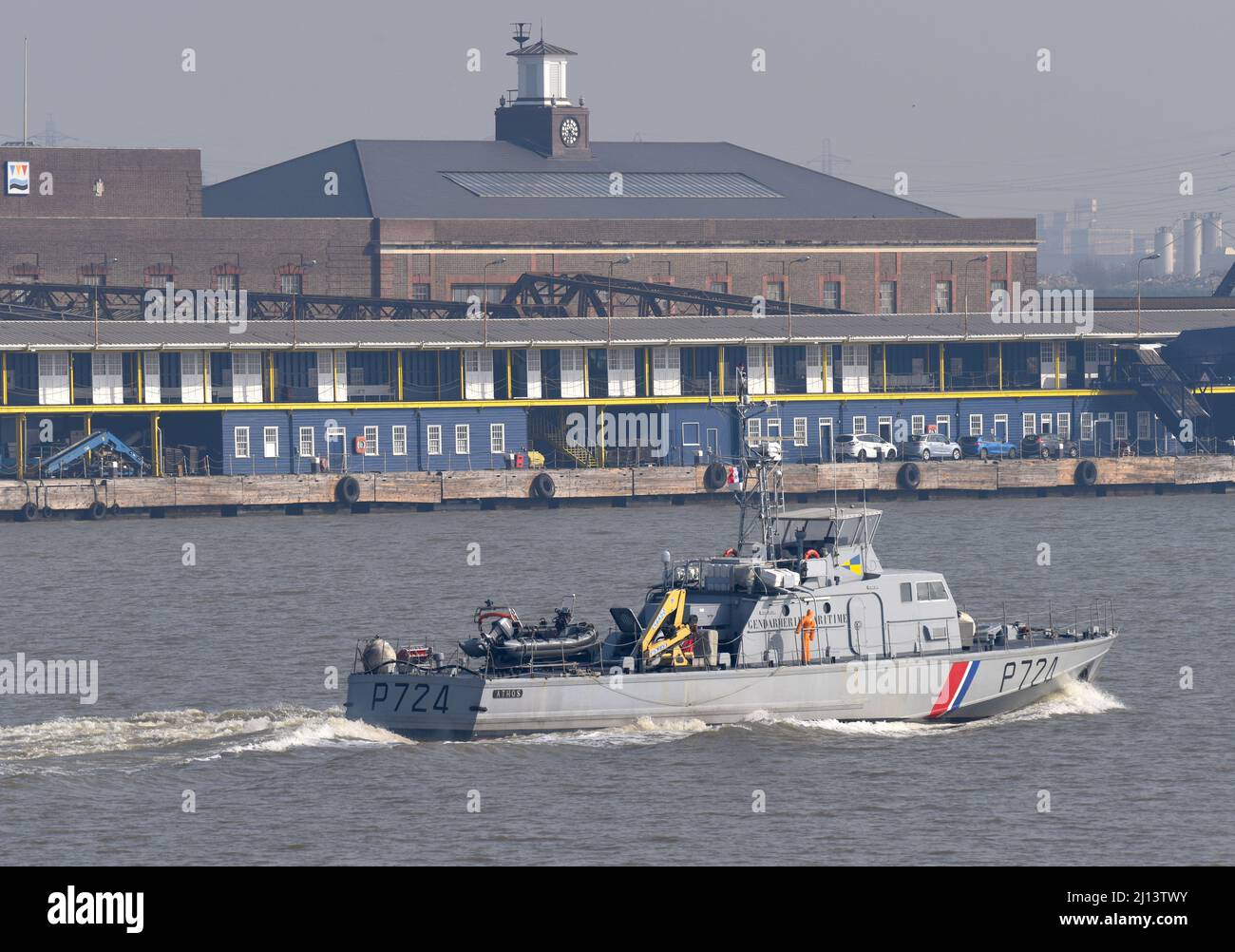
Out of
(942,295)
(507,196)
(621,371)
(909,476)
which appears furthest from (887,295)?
(909,476)

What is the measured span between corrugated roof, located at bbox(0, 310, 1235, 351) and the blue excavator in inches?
174

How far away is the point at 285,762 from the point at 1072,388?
260 ft

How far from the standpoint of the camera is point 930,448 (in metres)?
102

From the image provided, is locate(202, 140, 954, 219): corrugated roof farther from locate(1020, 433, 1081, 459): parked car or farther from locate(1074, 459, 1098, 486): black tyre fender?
locate(1074, 459, 1098, 486): black tyre fender

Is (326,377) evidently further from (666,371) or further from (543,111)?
(543,111)

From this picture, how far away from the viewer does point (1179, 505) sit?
317ft

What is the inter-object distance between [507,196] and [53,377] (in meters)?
44.2

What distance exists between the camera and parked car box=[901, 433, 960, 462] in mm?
101562

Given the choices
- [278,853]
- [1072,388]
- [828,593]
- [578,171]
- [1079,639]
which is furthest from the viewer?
[578,171]

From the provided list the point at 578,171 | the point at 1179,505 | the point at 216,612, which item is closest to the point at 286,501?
the point at 216,612

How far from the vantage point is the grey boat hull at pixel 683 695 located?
3784 cm

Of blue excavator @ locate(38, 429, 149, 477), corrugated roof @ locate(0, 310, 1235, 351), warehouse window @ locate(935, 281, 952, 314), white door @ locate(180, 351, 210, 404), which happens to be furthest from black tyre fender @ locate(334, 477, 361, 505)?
warehouse window @ locate(935, 281, 952, 314)

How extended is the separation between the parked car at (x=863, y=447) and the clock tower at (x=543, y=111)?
45498 mm

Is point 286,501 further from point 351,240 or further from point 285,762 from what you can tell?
point 285,762
